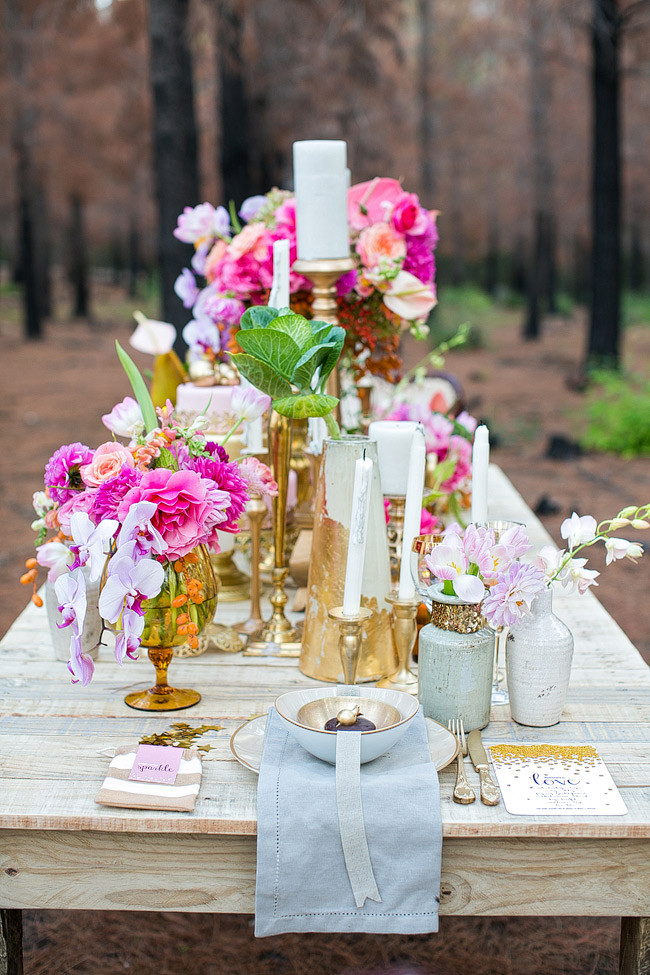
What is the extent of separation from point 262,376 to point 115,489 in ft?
1.01

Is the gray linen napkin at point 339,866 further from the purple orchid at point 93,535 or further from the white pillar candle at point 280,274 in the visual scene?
the white pillar candle at point 280,274

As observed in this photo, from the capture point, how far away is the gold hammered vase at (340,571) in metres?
1.61

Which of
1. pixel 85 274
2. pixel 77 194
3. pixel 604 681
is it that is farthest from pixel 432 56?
pixel 604 681

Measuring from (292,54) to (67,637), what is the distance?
812cm

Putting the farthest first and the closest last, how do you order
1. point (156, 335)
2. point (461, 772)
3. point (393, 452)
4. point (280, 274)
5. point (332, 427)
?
point (156, 335) → point (280, 274) → point (393, 452) → point (332, 427) → point (461, 772)

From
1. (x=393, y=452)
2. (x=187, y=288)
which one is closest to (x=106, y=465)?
(x=393, y=452)

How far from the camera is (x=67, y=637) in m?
1.71

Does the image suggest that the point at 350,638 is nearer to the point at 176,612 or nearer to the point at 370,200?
the point at 176,612

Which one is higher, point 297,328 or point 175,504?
point 297,328

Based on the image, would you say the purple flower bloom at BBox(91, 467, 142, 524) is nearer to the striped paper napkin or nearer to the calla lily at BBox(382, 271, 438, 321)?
the striped paper napkin

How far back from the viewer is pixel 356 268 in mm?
2105

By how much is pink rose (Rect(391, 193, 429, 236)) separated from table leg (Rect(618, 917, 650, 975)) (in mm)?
1414

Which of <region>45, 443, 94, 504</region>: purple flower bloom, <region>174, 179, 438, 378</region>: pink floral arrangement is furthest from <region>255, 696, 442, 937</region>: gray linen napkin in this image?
<region>174, 179, 438, 378</region>: pink floral arrangement

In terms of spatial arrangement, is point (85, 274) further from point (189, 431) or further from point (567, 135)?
point (189, 431)
